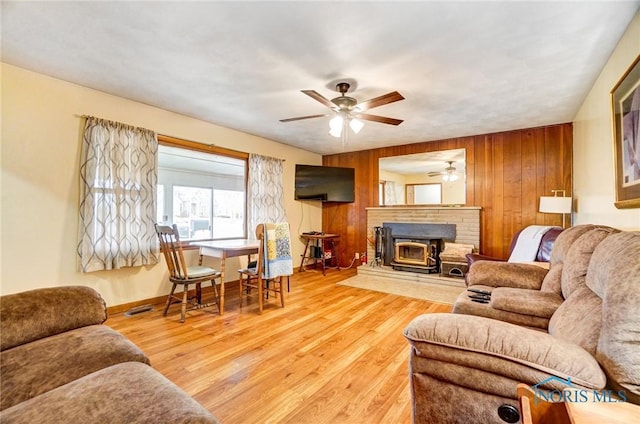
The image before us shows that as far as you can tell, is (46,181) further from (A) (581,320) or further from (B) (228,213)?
(A) (581,320)

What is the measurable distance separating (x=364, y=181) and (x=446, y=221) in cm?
175

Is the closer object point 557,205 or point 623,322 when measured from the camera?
point 623,322

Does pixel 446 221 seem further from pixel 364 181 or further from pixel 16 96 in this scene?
pixel 16 96

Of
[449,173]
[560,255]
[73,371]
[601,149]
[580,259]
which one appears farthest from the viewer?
[449,173]

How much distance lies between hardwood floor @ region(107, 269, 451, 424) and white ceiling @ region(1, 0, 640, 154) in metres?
2.40

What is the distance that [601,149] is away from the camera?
2559mm

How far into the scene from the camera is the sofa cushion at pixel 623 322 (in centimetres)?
84

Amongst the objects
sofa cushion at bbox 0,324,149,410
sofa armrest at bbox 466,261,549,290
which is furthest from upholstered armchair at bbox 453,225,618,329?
sofa cushion at bbox 0,324,149,410

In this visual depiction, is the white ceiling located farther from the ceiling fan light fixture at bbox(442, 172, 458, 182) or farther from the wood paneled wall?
the ceiling fan light fixture at bbox(442, 172, 458, 182)

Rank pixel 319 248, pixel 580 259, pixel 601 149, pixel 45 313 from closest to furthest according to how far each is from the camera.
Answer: pixel 45 313
pixel 580 259
pixel 601 149
pixel 319 248

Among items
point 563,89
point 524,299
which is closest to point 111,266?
point 524,299

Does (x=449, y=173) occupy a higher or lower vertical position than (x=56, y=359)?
higher

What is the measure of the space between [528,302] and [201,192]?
4.21 meters

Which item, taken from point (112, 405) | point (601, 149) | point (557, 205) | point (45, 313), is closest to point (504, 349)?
point (112, 405)
